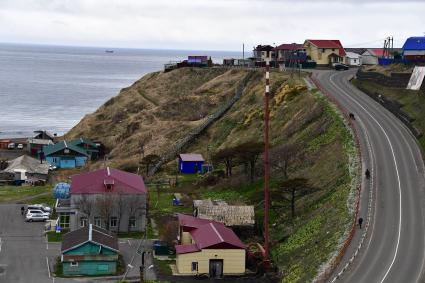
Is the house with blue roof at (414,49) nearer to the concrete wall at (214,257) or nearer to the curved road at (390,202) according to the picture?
the curved road at (390,202)

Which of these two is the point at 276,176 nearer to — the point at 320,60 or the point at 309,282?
the point at 309,282

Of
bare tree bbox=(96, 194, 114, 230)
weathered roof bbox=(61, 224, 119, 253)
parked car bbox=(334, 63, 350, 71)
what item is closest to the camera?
weathered roof bbox=(61, 224, 119, 253)

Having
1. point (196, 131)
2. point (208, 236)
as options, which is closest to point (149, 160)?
point (196, 131)

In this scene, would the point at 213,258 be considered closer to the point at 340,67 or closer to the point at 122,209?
the point at 122,209

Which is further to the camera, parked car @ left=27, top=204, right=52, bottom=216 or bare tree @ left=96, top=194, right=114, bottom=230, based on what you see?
parked car @ left=27, top=204, right=52, bottom=216

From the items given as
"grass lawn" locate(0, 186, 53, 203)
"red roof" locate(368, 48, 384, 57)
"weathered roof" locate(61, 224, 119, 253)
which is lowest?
"grass lawn" locate(0, 186, 53, 203)

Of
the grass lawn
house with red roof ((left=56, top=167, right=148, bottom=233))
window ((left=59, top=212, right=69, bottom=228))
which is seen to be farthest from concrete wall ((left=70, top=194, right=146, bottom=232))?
the grass lawn

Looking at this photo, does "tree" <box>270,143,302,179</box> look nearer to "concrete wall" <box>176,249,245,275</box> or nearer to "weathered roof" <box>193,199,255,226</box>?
"weathered roof" <box>193,199,255,226</box>
